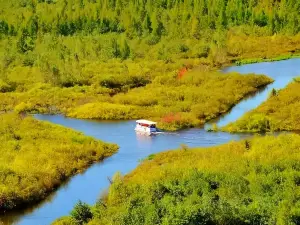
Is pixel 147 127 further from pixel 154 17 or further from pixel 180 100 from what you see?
pixel 154 17

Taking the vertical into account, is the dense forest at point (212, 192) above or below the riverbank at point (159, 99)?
above

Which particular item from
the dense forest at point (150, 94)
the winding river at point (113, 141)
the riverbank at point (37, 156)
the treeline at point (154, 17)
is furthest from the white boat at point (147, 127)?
the treeline at point (154, 17)

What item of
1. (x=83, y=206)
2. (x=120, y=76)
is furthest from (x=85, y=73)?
(x=83, y=206)

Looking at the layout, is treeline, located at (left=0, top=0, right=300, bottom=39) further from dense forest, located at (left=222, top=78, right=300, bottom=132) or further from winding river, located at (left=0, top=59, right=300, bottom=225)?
dense forest, located at (left=222, top=78, right=300, bottom=132)

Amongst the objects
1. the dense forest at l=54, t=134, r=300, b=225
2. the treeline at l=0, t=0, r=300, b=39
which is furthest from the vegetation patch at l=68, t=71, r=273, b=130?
the treeline at l=0, t=0, r=300, b=39

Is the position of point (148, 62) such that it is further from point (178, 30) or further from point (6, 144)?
point (6, 144)

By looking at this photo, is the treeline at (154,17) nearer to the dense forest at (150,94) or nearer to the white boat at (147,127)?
the dense forest at (150,94)
